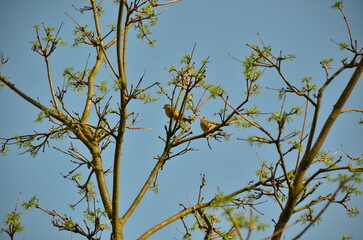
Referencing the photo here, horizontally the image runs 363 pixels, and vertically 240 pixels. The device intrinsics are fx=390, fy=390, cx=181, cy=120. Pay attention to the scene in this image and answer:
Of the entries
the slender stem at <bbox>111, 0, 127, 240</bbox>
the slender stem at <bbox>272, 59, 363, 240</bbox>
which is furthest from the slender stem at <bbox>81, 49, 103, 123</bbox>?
the slender stem at <bbox>272, 59, 363, 240</bbox>

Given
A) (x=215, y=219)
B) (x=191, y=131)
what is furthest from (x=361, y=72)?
(x=215, y=219)

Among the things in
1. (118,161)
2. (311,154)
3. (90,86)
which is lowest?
(311,154)

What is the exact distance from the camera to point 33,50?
5184 millimetres

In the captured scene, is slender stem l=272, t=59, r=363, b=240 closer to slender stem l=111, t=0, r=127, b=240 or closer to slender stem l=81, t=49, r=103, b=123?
slender stem l=111, t=0, r=127, b=240

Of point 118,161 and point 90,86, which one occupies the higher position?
point 90,86

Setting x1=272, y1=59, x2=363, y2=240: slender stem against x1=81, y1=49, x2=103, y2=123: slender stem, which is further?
x1=81, y1=49, x2=103, y2=123: slender stem

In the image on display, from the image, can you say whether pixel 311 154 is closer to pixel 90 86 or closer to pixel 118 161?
pixel 118 161

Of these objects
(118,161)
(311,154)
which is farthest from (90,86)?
(311,154)

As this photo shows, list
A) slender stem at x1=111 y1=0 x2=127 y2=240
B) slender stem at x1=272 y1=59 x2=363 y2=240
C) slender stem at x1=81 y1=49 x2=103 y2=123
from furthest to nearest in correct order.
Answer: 1. slender stem at x1=81 y1=49 x2=103 y2=123
2. slender stem at x1=111 y1=0 x2=127 y2=240
3. slender stem at x1=272 y1=59 x2=363 y2=240

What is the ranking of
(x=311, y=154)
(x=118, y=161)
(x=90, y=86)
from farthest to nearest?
(x=90, y=86) → (x=118, y=161) → (x=311, y=154)

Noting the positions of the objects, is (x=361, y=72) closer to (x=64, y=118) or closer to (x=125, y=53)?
(x=125, y=53)

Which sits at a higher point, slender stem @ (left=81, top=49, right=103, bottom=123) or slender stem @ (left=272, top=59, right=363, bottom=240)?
slender stem @ (left=81, top=49, right=103, bottom=123)

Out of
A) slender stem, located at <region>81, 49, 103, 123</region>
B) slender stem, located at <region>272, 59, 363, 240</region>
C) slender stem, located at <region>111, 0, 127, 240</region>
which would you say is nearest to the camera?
slender stem, located at <region>272, 59, 363, 240</region>

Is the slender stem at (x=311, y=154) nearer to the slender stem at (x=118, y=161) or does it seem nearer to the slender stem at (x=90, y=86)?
the slender stem at (x=118, y=161)
